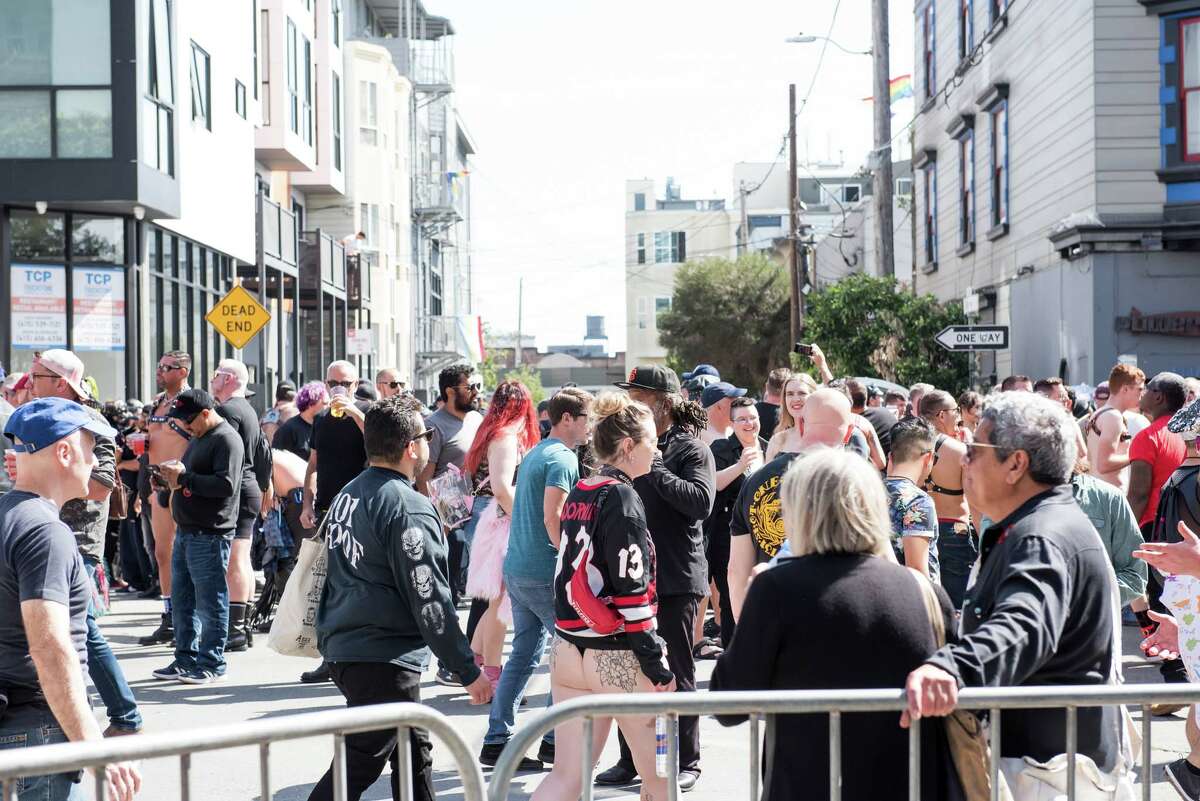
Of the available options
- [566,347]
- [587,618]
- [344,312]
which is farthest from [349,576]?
[566,347]

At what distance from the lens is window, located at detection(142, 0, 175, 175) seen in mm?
19594

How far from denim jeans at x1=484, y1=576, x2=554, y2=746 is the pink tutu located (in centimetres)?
96

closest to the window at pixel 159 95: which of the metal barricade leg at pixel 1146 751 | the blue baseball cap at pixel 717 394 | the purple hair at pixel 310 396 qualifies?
the purple hair at pixel 310 396

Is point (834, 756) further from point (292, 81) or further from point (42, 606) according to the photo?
point (292, 81)

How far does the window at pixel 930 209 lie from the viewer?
30797mm

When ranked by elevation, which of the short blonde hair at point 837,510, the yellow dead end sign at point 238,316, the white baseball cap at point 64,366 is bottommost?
the short blonde hair at point 837,510

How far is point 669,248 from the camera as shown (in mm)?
91812

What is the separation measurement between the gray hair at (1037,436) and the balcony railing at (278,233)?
22.9m

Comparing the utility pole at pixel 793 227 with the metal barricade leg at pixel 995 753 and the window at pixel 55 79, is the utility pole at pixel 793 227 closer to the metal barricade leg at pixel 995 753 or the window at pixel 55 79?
the window at pixel 55 79

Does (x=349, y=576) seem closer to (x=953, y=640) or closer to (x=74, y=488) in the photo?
(x=74, y=488)

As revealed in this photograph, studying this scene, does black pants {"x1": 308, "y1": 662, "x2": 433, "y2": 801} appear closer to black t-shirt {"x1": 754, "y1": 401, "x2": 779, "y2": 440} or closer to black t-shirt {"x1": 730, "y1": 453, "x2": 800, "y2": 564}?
black t-shirt {"x1": 730, "y1": 453, "x2": 800, "y2": 564}

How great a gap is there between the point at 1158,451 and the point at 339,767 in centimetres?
710

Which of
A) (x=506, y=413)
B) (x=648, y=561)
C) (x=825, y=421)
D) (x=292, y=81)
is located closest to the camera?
(x=648, y=561)

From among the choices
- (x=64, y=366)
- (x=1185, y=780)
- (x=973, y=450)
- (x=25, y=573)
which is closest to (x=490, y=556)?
(x=64, y=366)
